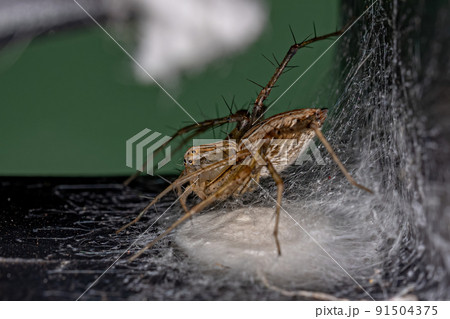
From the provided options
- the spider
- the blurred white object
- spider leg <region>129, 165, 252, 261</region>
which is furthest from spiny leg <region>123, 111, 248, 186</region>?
the blurred white object

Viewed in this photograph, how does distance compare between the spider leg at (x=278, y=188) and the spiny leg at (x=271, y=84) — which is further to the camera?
the spiny leg at (x=271, y=84)

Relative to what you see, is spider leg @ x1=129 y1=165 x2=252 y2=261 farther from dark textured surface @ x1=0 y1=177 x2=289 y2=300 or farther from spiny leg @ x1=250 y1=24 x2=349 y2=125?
spiny leg @ x1=250 y1=24 x2=349 y2=125

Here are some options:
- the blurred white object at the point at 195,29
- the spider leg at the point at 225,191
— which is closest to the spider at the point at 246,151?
the spider leg at the point at 225,191

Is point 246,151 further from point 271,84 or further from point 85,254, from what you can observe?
point 85,254

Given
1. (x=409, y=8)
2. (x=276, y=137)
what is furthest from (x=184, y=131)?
(x=409, y=8)

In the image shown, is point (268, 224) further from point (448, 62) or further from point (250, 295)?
point (448, 62)

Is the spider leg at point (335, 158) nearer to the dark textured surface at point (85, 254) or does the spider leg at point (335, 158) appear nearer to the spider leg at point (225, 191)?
the spider leg at point (225, 191)

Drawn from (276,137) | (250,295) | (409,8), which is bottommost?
(250,295)
